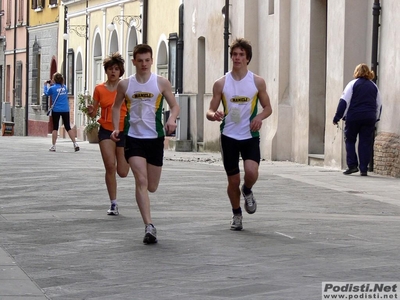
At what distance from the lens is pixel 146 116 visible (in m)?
10.9

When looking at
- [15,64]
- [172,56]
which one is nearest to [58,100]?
[172,56]

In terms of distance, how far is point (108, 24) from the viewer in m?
38.2

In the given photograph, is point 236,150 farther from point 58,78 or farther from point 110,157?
point 58,78

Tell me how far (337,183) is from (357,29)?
13.1 feet

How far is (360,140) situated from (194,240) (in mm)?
9177

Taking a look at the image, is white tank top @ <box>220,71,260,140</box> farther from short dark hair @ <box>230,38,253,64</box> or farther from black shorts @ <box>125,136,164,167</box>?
black shorts @ <box>125,136,164,167</box>

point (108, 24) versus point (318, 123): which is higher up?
point (108, 24)

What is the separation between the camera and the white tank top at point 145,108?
10.9 metres

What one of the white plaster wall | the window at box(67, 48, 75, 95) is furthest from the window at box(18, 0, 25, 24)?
the white plaster wall

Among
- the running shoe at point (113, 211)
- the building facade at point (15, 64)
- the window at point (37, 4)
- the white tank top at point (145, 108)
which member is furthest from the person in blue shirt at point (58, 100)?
the building facade at point (15, 64)

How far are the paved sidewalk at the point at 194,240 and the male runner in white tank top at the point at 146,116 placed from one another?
609 millimetres

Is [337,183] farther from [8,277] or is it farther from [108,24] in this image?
[108,24]

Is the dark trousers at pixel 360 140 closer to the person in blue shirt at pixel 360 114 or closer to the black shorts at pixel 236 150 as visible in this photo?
the person in blue shirt at pixel 360 114

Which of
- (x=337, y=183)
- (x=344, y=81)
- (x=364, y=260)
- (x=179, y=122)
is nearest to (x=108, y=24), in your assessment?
(x=179, y=122)
